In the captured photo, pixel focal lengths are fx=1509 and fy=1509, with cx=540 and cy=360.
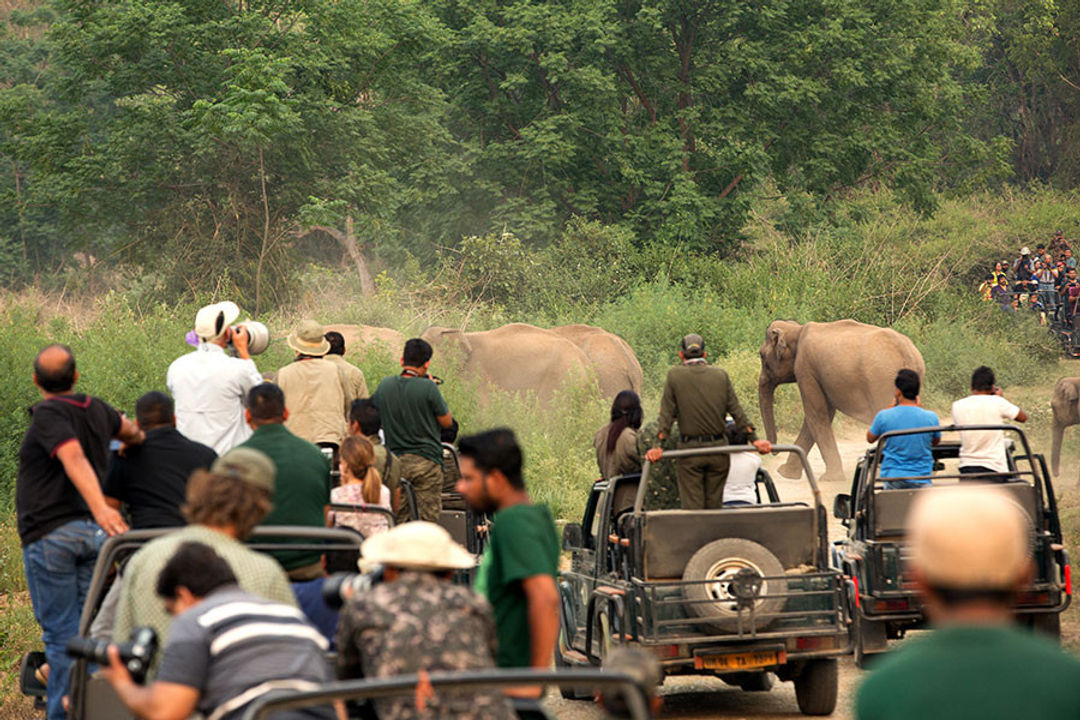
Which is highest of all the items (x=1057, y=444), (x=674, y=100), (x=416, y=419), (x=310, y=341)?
(x=674, y=100)

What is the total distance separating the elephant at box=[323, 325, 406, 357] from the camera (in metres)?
17.8

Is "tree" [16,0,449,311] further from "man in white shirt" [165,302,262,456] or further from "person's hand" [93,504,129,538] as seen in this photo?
"person's hand" [93,504,129,538]

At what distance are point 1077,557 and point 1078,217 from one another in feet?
90.2

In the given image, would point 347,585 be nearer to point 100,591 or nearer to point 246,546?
point 246,546

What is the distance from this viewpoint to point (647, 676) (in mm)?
3404

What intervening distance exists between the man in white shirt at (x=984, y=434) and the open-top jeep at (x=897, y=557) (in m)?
0.19

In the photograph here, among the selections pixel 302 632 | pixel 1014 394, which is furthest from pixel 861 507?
pixel 1014 394

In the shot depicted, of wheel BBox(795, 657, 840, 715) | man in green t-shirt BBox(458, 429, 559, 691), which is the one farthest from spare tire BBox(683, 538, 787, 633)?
man in green t-shirt BBox(458, 429, 559, 691)

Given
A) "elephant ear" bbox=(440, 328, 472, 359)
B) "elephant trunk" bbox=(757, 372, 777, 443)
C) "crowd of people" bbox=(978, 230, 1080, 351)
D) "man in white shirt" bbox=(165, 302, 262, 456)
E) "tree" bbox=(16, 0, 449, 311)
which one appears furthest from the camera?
"crowd of people" bbox=(978, 230, 1080, 351)

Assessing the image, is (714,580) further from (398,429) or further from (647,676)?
(647,676)

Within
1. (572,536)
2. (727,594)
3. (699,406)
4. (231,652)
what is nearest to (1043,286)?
(699,406)

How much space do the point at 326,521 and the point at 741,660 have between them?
2.64m

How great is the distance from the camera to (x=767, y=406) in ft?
66.0

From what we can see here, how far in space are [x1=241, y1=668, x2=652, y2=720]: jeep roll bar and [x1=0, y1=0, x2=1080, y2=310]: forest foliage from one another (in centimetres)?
2208
